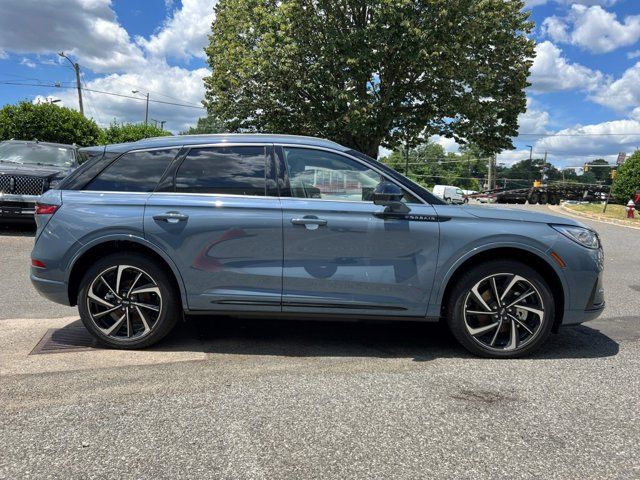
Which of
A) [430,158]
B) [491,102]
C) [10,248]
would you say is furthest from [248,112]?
[430,158]

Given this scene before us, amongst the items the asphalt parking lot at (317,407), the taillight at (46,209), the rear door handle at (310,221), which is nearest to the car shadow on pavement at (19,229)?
the asphalt parking lot at (317,407)

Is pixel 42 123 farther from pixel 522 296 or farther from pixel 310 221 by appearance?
pixel 522 296

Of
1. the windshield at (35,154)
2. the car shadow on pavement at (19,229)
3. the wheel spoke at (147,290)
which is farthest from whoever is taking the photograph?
the windshield at (35,154)

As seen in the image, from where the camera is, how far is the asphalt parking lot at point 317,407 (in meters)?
2.47

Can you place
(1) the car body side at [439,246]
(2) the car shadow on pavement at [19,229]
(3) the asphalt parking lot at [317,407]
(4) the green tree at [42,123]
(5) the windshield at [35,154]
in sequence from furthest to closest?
(4) the green tree at [42,123] < (5) the windshield at [35,154] < (2) the car shadow on pavement at [19,229] < (1) the car body side at [439,246] < (3) the asphalt parking lot at [317,407]

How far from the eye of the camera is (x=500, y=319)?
3.91m

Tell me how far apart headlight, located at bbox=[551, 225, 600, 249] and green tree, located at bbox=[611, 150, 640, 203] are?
24.4m

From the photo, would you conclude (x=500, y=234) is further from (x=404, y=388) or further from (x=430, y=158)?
(x=430, y=158)

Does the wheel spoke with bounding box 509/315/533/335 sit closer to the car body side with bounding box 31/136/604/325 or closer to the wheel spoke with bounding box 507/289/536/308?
the wheel spoke with bounding box 507/289/536/308

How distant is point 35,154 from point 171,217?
902cm

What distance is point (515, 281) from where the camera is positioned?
3.88 m

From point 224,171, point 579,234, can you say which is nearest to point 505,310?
point 579,234

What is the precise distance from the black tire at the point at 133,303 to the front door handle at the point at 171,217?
1.17ft

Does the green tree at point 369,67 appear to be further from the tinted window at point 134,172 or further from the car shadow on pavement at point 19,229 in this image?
the tinted window at point 134,172
